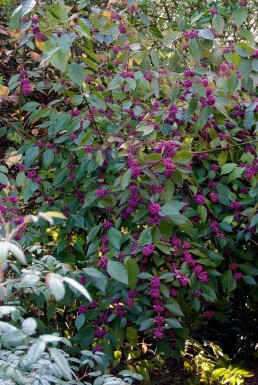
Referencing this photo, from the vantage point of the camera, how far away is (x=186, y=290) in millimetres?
2885

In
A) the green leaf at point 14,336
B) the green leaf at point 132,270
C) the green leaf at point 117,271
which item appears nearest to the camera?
the green leaf at point 14,336

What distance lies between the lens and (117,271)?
8.36 feet

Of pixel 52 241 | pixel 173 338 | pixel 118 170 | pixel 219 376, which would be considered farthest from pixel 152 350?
pixel 118 170

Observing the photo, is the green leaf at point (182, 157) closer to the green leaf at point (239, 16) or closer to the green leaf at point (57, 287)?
the green leaf at point (239, 16)

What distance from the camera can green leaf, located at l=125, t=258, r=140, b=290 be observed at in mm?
2656

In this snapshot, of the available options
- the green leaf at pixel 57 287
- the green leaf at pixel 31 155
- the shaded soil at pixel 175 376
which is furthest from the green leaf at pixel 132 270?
the shaded soil at pixel 175 376

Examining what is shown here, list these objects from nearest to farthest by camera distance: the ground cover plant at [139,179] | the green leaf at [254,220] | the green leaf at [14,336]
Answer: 1. the green leaf at [14,336]
2. the ground cover plant at [139,179]
3. the green leaf at [254,220]

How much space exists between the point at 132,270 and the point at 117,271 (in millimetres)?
125

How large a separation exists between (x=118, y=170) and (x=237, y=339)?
75.4 inches

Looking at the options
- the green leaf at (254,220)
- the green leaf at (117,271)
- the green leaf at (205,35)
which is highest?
the green leaf at (205,35)

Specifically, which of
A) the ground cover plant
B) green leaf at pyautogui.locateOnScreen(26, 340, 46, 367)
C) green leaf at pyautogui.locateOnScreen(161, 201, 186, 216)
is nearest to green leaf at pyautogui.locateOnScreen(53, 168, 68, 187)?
the ground cover plant

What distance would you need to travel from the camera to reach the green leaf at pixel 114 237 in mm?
2830

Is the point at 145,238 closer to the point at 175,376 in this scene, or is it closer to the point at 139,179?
the point at 139,179

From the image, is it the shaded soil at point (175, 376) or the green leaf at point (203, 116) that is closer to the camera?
the green leaf at point (203, 116)
